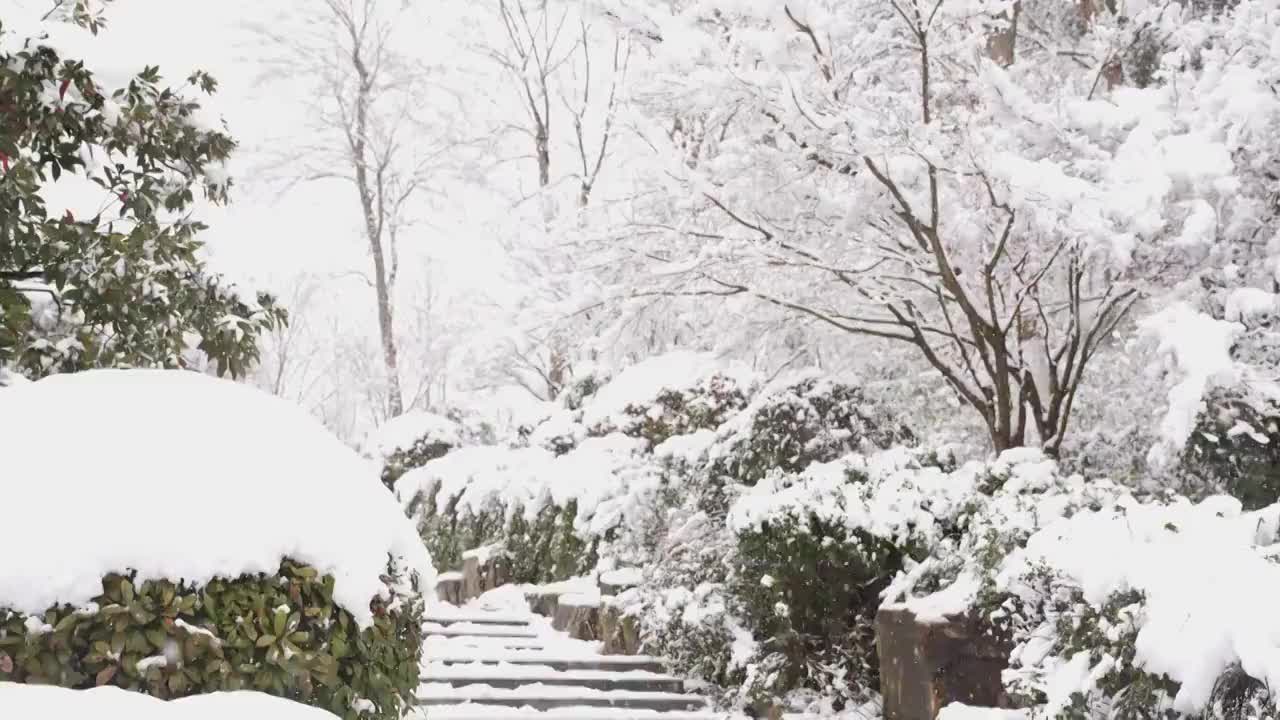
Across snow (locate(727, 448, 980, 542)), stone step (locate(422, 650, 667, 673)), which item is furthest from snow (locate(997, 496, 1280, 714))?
stone step (locate(422, 650, 667, 673))

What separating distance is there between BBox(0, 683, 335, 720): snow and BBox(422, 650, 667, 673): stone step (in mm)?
4921

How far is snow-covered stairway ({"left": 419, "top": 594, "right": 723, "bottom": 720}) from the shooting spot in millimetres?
6117

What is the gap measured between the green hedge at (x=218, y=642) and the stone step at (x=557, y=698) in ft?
11.5

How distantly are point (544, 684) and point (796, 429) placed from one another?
226cm

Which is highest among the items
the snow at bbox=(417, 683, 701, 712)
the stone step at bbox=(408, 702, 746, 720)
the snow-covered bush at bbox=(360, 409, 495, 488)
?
the snow-covered bush at bbox=(360, 409, 495, 488)

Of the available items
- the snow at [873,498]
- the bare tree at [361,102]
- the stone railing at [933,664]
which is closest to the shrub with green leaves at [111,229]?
the snow at [873,498]

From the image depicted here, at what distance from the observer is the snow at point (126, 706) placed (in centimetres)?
217

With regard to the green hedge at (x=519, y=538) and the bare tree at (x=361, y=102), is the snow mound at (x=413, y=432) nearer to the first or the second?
the green hedge at (x=519, y=538)

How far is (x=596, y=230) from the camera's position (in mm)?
7441

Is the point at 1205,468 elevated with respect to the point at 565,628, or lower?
elevated

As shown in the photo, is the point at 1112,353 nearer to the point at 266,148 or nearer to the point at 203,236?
the point at 203,236

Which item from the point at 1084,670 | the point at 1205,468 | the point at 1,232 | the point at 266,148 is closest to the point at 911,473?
the point at 1205,468

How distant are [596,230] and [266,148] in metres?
15.5

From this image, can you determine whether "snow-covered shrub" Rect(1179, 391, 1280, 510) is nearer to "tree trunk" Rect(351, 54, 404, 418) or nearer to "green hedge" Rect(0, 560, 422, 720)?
"green hedge" Rect(0, 560, 422, 720)
